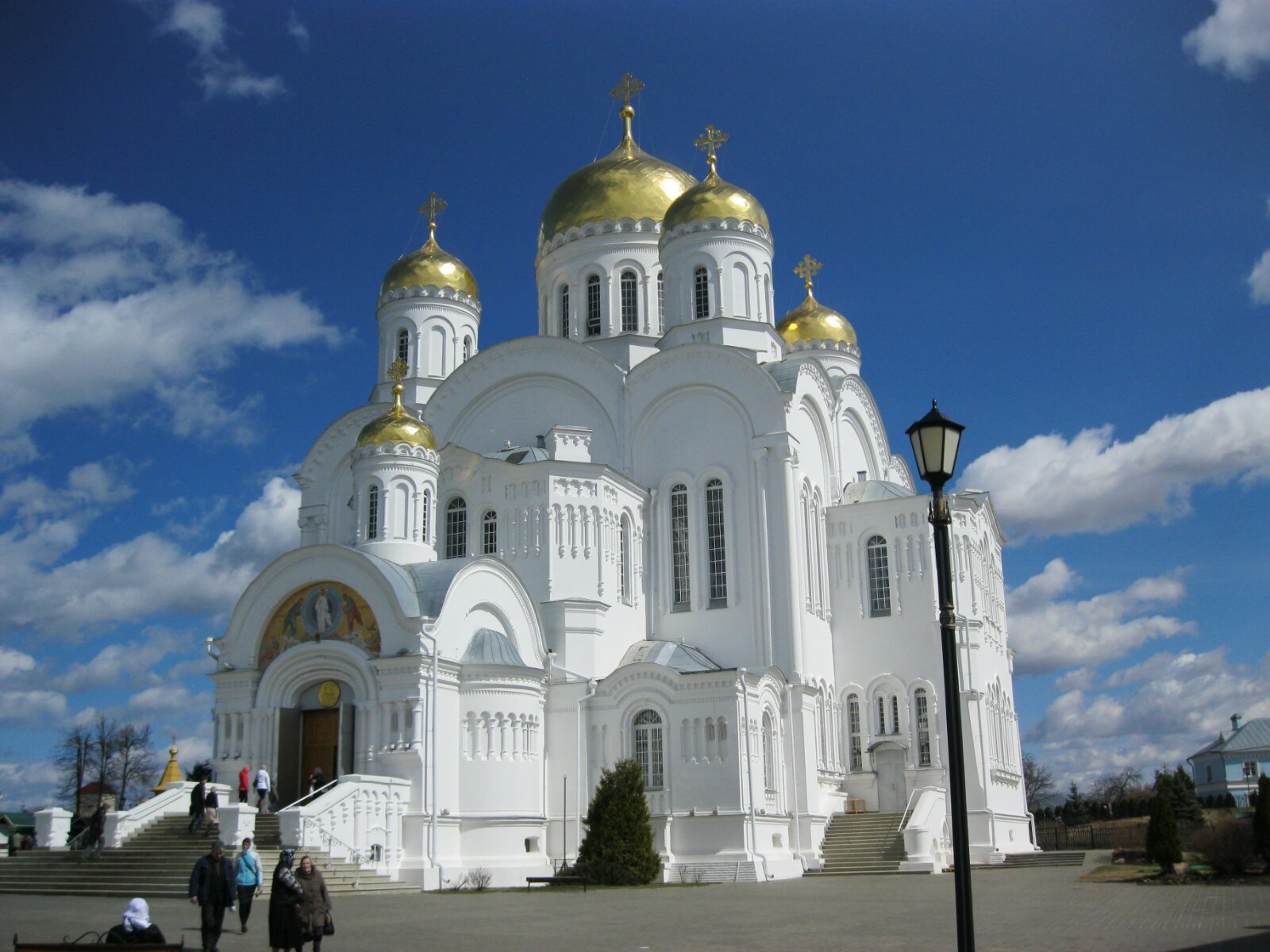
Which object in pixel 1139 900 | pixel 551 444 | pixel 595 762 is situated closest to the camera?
pixel 1139 900

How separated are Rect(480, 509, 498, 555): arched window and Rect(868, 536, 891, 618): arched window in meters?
8.77

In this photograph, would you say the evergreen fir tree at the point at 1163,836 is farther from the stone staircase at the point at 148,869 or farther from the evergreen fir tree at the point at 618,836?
the stone staircase at the point at 148,869

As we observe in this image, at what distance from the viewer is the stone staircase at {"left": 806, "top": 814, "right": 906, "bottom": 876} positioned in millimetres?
25094

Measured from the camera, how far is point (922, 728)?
1097 inches

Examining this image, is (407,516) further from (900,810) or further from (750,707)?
(900,810)

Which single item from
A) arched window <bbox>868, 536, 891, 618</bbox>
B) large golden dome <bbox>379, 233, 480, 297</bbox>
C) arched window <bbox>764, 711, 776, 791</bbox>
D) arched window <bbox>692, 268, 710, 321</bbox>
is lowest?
arched window <bbox>764, 711, 776, 791</bbox>

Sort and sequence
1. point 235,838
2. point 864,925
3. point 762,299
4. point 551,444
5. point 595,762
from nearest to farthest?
1. point 864,925
2. point 235,838
3. point 595,762
4. point 551,444
5. point 762,299

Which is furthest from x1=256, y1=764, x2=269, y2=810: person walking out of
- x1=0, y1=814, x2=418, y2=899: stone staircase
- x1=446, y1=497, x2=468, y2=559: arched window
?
x1=446, y1=497, x2=468, y2=559: arched window

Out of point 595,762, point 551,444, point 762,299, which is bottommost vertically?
point 595,762

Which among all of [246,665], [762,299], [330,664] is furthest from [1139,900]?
[762,299]

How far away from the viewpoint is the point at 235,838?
63.3 ft

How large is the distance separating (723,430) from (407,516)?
7.23 metres

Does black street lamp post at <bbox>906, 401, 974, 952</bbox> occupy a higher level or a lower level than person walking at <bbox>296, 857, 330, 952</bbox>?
higher

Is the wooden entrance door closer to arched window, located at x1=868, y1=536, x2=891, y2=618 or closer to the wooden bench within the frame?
the wooden bench
